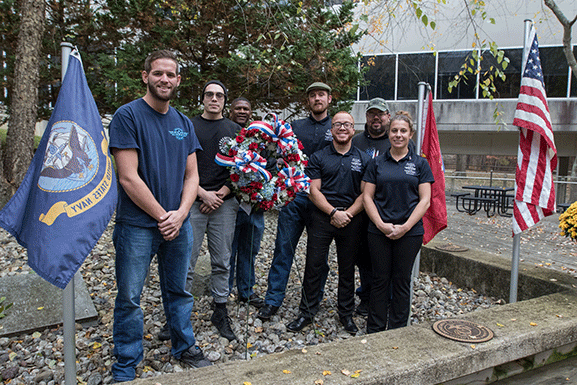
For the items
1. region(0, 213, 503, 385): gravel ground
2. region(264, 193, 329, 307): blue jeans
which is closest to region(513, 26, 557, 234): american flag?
region(0, 213, 503, 385): gravel ground

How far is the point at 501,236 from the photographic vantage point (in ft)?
30.0

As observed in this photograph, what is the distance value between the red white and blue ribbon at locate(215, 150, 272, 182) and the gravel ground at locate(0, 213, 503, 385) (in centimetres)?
116

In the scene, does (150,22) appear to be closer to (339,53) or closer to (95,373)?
(339,53)

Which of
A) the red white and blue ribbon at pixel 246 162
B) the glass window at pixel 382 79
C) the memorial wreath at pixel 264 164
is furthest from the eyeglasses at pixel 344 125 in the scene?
the glass window at pixel 382 79

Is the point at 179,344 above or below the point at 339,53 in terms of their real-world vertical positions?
below

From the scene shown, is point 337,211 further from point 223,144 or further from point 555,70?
point 555,70

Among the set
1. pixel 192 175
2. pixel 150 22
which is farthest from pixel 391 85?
pixel 192 175

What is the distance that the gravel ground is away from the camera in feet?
9.78

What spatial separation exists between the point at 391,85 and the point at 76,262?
17321 mm

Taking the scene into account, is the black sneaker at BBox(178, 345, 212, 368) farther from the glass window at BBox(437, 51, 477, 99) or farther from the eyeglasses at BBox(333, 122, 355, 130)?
the glass window at BBox(437, 51, 477, 99)

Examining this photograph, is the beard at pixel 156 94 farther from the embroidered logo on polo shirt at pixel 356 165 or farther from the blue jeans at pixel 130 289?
the embroidered logo on polo shirt at pixel 356 165

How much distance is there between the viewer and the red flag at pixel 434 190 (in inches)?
160

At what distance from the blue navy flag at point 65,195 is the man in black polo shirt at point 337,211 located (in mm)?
1996

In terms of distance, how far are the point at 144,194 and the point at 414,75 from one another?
54.4 feet
